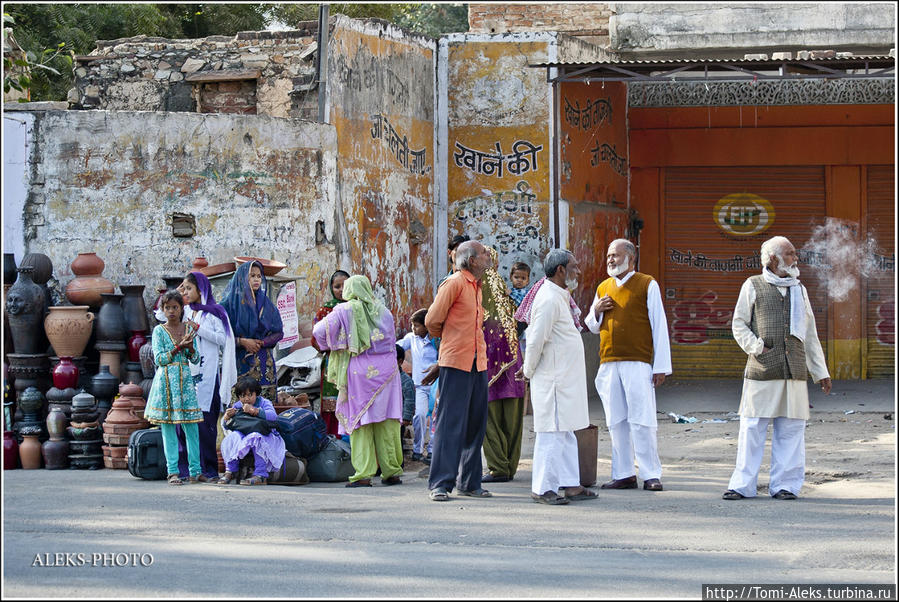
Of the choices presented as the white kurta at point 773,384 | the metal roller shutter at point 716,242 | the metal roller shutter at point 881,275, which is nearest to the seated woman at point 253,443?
the white kurta at point 773,384

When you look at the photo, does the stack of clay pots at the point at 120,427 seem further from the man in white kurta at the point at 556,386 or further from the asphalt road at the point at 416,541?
the man in white kurta at the point at 556,386

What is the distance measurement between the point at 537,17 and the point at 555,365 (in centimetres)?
998

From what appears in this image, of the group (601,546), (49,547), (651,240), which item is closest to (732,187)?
(651,240)

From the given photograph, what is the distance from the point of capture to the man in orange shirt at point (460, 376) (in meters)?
8.45

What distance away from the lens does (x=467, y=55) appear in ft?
47.3

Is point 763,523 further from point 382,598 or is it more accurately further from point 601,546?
point 382,598

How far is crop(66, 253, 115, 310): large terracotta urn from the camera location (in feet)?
36.2

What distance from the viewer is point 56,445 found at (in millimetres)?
10242

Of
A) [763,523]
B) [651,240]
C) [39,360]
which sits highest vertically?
[651,240]

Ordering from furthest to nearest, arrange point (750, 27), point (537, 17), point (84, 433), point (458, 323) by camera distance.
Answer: point (537, 17), point (750, 27), point (84, 433), point (458, 323)

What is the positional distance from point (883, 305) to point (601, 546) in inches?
459

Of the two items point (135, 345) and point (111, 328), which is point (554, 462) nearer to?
point (135, 345)

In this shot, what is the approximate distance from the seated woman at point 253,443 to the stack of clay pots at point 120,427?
4.36 feet

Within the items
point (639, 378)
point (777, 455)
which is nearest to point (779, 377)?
point (777, 455)
